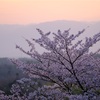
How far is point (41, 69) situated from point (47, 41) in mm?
1128

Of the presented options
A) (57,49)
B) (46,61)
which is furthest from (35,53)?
(57,49)

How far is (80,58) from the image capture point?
A: 8.85 meters

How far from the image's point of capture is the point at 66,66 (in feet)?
27.6

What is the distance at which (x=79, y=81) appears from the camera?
840cm

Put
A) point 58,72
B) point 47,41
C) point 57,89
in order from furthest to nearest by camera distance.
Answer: point 57,89 < point 58,72 < point 47,41

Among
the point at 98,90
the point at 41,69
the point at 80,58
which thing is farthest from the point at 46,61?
the point at 98,90

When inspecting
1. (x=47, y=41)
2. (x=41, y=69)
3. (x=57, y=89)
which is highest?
(x=47, y=41)

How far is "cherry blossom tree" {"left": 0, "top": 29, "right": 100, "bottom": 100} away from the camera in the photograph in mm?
8006

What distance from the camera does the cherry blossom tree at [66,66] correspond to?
315 inches

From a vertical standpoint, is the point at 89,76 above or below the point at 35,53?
below

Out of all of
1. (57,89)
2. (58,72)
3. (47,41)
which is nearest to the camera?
(47,41)

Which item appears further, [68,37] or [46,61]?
[46,61]

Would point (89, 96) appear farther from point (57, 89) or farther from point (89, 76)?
point (57, 89)

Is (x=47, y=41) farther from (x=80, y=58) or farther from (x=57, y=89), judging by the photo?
(x=57, y=89)
